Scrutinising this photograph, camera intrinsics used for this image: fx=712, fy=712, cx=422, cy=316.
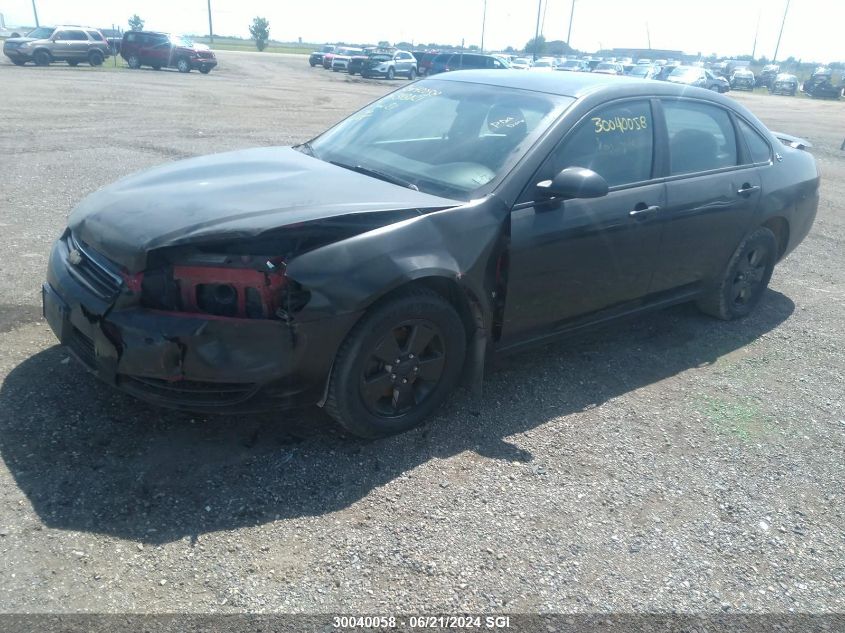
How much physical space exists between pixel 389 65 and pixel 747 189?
113ft

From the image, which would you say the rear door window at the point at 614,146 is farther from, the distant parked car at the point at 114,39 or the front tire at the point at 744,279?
the distant parked car at the point at 114,39

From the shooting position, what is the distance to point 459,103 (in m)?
4.45

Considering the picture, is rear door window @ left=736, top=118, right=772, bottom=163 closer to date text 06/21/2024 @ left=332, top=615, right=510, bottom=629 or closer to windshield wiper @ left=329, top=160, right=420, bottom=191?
windshield wiper @ left=329, top=160, right=420, bottom=191

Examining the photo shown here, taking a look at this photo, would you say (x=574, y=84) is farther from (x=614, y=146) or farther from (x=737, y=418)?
(x=737, y=418)

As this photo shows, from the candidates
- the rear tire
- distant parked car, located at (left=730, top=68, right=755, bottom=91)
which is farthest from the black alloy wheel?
distant parked car, located at (left=730, top=68, right=755, bottom=91)

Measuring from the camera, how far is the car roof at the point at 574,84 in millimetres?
4242

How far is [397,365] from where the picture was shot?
11.3ft

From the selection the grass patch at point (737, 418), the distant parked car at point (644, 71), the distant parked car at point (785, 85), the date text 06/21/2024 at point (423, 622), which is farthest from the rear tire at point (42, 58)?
the distant parked car at point (785, 85)

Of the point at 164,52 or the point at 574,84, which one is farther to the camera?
the point at 164,52

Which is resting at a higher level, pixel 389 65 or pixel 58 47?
pixel 58 47

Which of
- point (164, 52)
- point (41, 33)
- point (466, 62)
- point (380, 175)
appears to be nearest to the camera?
point (380, 175)

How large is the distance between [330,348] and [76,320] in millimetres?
1163

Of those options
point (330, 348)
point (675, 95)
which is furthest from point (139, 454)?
point (675, 95)

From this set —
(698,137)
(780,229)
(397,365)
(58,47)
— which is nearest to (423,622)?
(397,365)
